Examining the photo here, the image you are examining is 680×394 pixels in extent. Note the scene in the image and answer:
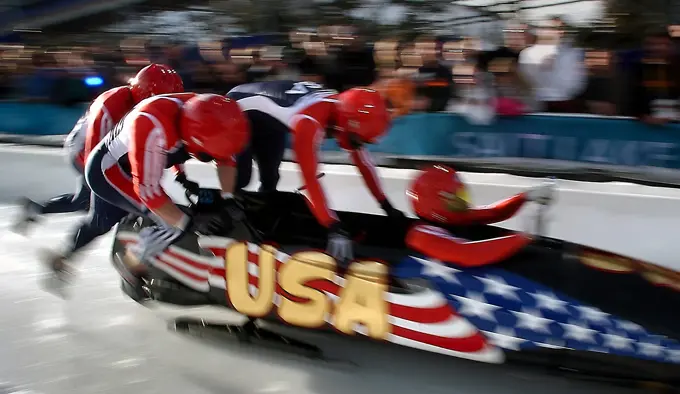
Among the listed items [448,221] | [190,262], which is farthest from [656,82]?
[190,262]

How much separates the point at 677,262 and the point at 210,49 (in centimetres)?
398

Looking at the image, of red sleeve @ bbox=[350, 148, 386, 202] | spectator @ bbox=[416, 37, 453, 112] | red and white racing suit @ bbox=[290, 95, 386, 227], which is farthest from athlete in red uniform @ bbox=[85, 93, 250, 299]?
spectator @ bbox=[416, 37, 453, 112]

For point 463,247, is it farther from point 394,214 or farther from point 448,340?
point 394,214

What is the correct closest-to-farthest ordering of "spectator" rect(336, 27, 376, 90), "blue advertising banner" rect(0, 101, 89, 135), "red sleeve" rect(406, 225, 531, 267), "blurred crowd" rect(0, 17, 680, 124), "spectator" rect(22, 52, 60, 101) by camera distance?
"red sleeve" rect(406, 225, 531, 267), "blurred crowd" rect(0, 17, 680, 124), "spectator" rect(336, 27, 376, 90), "blue advertising banner" rect(0, 101, 89, 135), "spectator" rect(22, 52, 60, 101)

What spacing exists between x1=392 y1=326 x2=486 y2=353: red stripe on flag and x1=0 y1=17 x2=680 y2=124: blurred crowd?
6.75ft

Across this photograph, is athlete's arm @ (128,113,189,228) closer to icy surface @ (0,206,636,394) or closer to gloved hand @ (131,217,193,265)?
gloved hand @ (131,217,193,265)

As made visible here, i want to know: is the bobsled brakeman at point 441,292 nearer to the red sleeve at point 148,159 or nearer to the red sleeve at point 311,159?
the red sleeve at point 311,159

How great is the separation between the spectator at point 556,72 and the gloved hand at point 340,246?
2119 millimetres

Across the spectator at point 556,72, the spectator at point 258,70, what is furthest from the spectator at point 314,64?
the spectator at point 556,72

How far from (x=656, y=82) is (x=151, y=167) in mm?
2611

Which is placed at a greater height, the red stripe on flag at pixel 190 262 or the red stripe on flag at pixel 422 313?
the red stripe on flag at pixel 422 313

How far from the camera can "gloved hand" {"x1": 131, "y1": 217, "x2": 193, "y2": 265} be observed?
95.0 inches

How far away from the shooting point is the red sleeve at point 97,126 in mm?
2996

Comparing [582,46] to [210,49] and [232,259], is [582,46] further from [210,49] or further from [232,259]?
[210,49]
